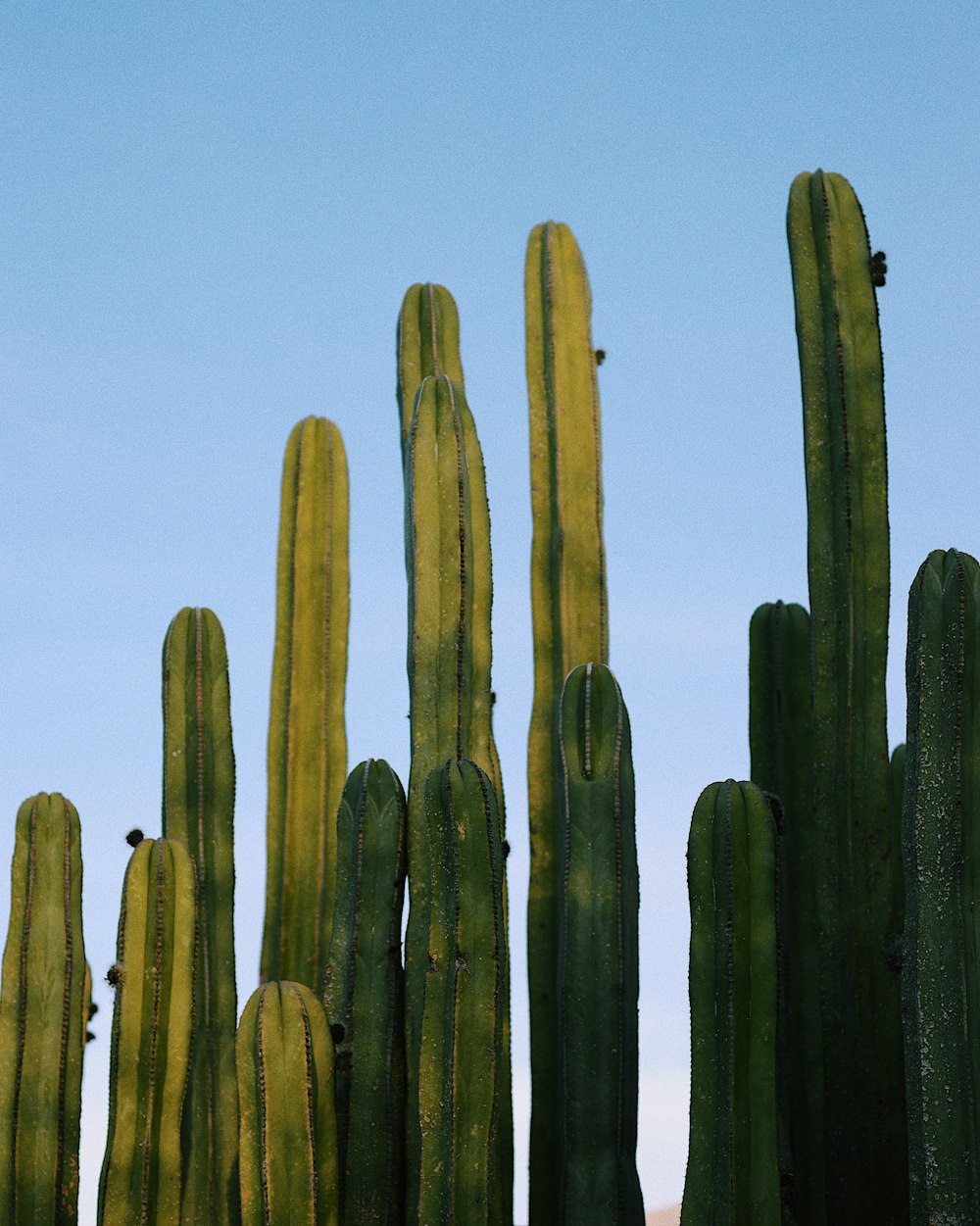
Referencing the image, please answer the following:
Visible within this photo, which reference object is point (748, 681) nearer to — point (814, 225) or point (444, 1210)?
point (814, 225)

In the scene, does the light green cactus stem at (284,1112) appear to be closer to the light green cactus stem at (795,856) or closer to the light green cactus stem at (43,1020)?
the light green cactus stem at (43,1020)

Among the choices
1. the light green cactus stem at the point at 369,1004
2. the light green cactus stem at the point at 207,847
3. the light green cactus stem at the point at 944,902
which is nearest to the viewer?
the light green cactus stem at the point at 944,902

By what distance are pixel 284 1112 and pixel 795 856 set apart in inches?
79.4

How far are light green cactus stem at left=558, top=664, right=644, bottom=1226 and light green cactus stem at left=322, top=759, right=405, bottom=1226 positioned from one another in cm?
56

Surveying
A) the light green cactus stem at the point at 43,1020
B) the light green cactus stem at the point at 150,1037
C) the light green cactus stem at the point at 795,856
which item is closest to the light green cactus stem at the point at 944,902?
the light green cactus stem at the point at 795,856

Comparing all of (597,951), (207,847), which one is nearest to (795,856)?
(597,951)

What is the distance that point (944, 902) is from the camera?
4945 millimetres

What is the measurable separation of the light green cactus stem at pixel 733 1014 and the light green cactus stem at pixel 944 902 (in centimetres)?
42

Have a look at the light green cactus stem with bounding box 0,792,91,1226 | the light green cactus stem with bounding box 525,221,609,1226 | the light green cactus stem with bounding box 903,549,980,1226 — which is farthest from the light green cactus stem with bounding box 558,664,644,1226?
the light green cactus stem with bounding box 0,792,91,1226

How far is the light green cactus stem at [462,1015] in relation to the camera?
529cm

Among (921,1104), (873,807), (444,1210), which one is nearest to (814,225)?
(873,807)

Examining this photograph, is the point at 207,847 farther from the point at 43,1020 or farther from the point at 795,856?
the point at 795,856

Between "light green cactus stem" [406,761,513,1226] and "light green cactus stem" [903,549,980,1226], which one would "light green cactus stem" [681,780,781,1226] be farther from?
"light green cactus stem" [406,761,513,1226]

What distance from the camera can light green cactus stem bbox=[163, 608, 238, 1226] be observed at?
638 centimetres
